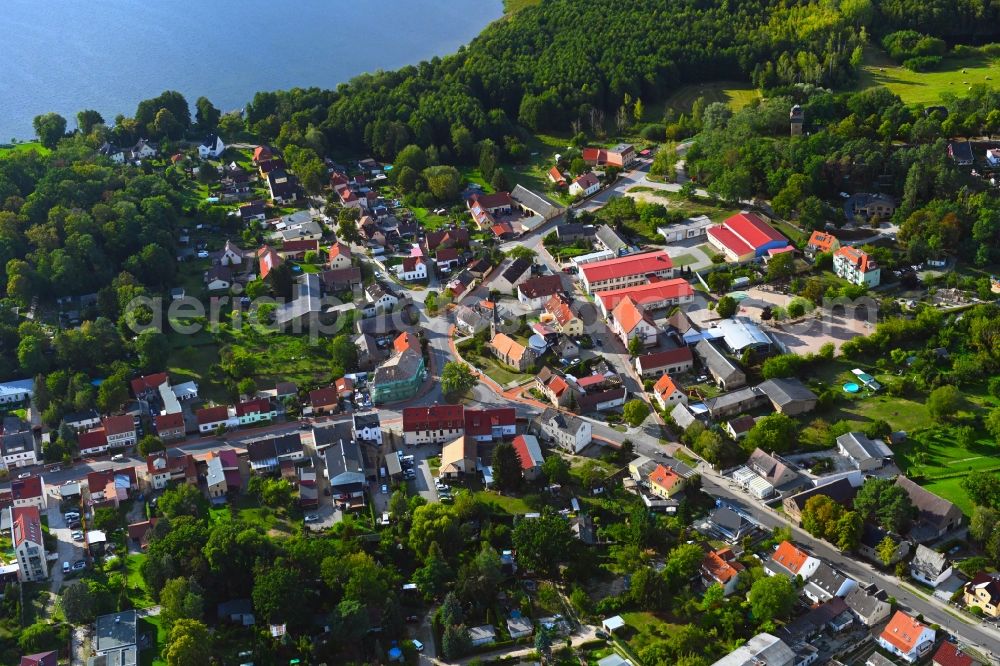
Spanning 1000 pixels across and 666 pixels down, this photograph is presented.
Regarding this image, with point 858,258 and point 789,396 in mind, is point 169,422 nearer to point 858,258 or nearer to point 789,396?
point 789,396

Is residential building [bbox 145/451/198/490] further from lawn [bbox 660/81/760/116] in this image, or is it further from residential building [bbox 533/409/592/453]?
lawn [bbox 660/81/760/116]

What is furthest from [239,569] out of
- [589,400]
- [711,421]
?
[711,421]

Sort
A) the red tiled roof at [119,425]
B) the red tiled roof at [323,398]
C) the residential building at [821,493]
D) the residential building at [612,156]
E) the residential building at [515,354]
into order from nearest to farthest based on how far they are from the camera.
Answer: the residential building at [821,493] < the red tiled roof at [119,425] < the red tiled roof at [323,398] < the residential building at [515,354] < the residential building at [612,156]

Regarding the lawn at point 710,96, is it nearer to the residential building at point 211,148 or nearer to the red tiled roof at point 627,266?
the red tiled roof at point 627,266

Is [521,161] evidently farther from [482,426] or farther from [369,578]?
[369,578]

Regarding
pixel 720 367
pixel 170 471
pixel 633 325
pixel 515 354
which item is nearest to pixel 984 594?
pixel 720 367

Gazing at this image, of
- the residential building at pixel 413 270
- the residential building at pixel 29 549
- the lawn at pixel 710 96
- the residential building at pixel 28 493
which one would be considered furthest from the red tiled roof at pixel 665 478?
the lawn at pixel 710 96
